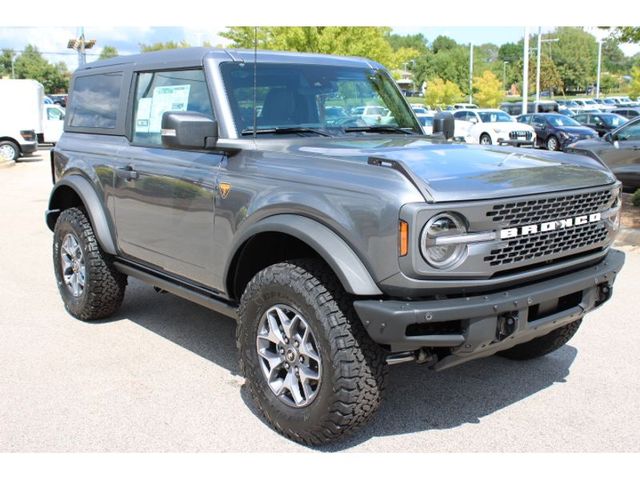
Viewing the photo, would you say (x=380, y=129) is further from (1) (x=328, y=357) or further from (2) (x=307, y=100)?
(1) (x=328, y=357)

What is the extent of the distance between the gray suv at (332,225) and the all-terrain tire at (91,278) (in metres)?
0.17

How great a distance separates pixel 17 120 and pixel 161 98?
2028 cm

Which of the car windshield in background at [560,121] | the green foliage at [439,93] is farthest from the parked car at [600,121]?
the green foliage at [439,93]

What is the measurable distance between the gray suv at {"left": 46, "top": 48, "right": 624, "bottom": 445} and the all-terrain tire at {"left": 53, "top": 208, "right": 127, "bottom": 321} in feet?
0.54

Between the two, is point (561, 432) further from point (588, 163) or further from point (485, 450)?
point (588, 163)

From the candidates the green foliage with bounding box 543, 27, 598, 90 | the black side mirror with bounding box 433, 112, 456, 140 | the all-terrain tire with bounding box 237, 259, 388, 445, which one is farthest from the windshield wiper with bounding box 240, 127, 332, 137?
the green foliage with bounding box 543, 27, 598, 90

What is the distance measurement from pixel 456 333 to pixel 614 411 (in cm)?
140

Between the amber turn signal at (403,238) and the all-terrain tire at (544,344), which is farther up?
the amber turn signal at (403,238)

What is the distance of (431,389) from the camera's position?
168 inches

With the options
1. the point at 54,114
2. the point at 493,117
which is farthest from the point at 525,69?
the point at 54,114

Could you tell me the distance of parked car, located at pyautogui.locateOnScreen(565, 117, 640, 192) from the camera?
1152 cm

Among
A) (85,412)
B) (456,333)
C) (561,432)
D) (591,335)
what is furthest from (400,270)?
(591,335)

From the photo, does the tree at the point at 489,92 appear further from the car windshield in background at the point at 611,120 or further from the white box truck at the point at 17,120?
the white box truck at the point at 17,120

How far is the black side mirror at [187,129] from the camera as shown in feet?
12.5
